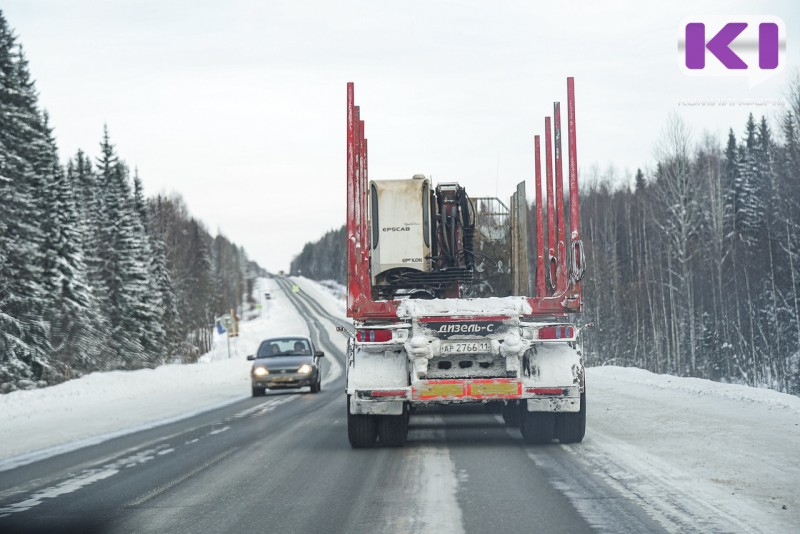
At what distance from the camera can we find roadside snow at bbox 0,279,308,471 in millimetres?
13688

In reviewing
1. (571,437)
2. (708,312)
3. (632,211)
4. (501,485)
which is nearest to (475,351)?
(571,437)

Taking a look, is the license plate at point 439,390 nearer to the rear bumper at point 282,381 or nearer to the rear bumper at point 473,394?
the rear bumper at point 473,394

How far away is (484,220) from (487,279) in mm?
812

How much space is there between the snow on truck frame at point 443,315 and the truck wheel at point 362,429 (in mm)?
12

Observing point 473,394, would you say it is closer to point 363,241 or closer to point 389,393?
point 389,393

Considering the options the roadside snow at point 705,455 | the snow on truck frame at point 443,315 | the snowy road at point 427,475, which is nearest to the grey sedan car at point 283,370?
the snowy road at point 427,475

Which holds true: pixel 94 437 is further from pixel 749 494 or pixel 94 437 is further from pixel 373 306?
pixel 749 494

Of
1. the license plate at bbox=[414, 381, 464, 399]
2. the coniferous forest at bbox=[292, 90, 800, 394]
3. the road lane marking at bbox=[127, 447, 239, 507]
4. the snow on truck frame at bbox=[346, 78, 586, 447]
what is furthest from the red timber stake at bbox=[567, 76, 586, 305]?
the coniferous forest at bbox=[292, 90, 800, 394]

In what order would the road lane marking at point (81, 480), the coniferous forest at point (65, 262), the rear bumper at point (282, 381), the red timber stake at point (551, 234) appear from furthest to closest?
the coniferous forest at point (65, 262)
the rear bumper at point (282, 381)
the red timber stake at point (551, 234)
the road lane marking at point (81, 480)

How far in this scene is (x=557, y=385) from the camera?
1025 cm

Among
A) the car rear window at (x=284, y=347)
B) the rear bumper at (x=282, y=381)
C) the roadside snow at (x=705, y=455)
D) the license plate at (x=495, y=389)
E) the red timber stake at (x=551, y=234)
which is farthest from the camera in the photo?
the car rear window at (x=284, y=347)

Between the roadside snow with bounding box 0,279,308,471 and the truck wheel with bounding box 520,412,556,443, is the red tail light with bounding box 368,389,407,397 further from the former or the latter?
the roadside snow with bounding box 0,279,308,471

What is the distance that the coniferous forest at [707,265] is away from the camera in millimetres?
40906

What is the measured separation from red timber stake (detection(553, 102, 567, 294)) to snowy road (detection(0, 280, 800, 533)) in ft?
6.34
